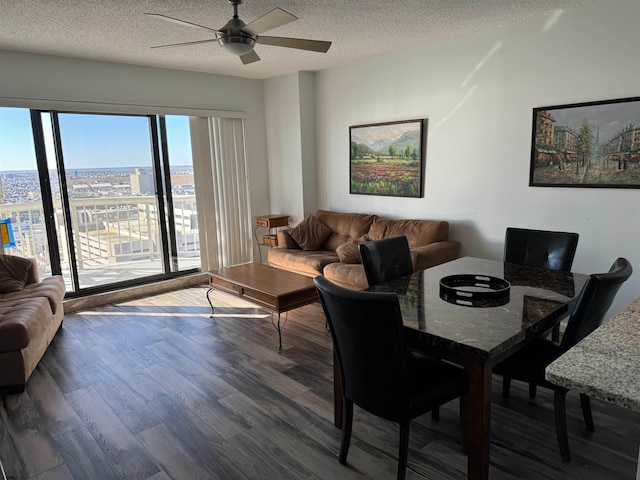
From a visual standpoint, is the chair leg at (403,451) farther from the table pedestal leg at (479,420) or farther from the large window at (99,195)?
the large window at (99,195)

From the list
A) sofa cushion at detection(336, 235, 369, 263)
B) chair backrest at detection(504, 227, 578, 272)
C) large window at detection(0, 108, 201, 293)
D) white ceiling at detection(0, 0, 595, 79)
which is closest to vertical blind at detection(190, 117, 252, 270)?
large window at detection(0, 108, 201, 293)

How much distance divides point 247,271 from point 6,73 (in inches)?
113

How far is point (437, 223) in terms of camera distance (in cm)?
441

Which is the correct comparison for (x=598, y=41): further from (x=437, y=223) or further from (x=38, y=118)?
(x=38, y=118)

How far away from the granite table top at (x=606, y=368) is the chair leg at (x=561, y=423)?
929 mm

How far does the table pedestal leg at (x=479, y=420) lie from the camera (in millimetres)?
1769

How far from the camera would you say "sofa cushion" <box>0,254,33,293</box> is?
387 cm

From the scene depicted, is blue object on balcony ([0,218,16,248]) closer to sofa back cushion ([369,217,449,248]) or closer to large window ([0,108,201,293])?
large window ([0,108,201,293])

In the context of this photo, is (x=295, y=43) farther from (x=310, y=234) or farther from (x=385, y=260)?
(x=310, y=234)

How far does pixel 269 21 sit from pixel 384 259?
5.30ft

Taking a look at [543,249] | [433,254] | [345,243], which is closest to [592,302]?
[543,249]

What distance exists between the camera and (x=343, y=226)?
5234mm

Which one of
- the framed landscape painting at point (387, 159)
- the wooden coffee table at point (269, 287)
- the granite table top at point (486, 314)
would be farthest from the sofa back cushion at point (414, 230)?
the granite table top at point (486, 314)

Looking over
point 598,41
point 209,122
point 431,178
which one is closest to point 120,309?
point 209,122
